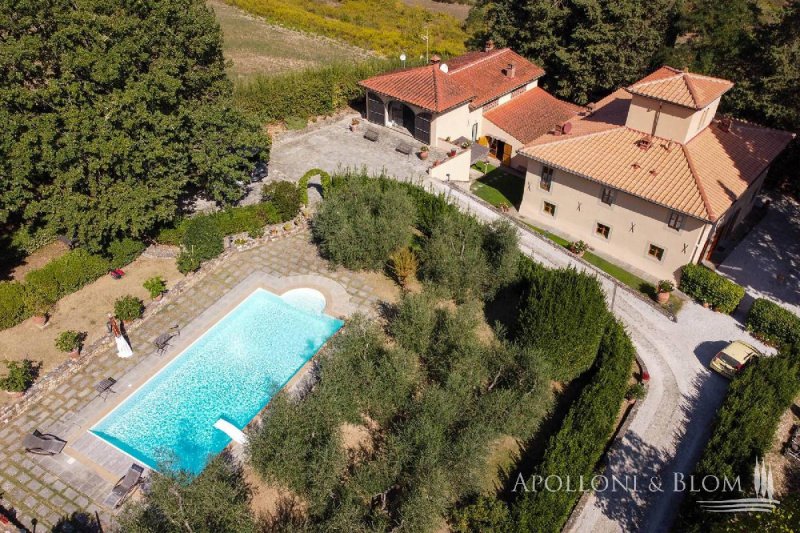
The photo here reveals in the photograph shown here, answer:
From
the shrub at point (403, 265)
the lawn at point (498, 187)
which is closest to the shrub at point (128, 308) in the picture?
the shrub at point (403, 265)

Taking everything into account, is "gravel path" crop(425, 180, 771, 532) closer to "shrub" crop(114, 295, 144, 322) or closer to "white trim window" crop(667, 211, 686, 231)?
"white trim window" crop(667, 211, 686, 231)

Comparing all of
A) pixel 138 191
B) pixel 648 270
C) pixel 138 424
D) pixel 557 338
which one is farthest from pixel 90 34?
pixel 648 270

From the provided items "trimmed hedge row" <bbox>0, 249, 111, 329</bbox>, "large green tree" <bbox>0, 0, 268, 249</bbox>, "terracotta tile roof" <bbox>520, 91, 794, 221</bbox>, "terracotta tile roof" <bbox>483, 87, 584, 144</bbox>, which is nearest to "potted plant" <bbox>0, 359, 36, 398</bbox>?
"trimmed hedge row" <bbox>0, 249, 111, 329</bbox>

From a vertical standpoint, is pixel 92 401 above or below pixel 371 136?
below

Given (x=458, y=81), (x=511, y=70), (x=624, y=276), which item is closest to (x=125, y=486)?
(x=624, y=276)

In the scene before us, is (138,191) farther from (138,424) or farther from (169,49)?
(138,424)

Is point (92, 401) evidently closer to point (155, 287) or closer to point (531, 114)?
point (155, 287)
